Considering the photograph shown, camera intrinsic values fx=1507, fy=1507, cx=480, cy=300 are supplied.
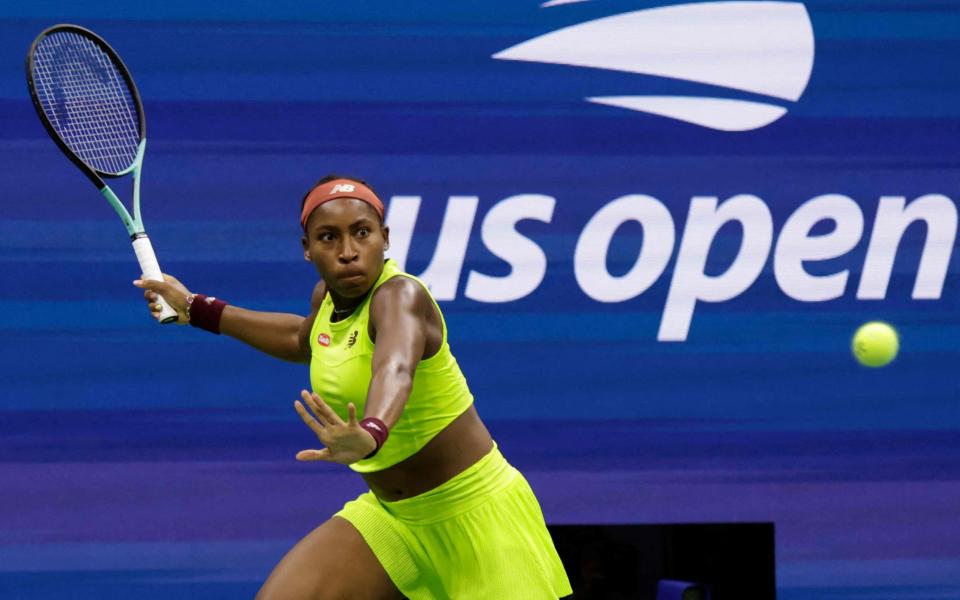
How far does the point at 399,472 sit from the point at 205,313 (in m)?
0.80

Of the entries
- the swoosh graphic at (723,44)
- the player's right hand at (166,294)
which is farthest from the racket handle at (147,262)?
the swoosh graphic at (723,44)

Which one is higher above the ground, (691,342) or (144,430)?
(691,342)

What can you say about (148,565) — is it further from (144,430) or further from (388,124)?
(388,124)

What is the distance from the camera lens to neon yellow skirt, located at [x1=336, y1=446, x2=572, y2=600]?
12.8ft

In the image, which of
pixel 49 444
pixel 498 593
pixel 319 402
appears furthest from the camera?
pixel 49 444

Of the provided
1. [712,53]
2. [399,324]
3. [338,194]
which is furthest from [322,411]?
[712,53]

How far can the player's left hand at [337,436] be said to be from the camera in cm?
292

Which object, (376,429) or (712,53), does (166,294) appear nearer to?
(376,429)

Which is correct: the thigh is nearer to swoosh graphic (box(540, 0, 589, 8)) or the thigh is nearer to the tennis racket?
the tennis racket

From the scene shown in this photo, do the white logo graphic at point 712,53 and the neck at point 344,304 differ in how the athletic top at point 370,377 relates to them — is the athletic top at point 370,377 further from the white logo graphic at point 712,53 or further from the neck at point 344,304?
the white logo graphic at point 712,53

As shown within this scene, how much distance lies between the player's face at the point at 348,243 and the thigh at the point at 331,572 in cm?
72

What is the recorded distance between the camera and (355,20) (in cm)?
530

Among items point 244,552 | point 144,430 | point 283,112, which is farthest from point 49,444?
point 283,112

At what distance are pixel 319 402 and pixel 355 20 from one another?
2634mm
